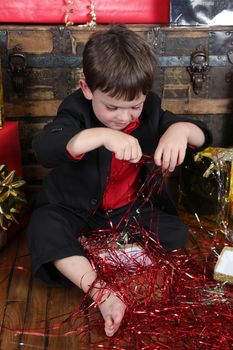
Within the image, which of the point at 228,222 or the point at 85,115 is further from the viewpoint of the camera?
the point at 228,222

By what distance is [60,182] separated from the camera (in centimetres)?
110

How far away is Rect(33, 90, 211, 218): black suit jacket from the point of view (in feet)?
3.43

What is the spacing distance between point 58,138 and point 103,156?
147mm

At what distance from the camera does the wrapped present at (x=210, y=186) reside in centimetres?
124

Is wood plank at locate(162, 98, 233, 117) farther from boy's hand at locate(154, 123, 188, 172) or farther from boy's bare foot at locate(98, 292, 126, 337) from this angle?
boy's bare foot at locate(98, 292, 126, 337)

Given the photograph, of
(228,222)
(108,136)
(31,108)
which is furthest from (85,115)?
(228,222)

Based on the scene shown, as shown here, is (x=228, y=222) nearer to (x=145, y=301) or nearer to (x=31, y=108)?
(x=145, y=301)

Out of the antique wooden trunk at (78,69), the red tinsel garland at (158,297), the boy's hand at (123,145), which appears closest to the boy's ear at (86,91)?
the boy's hand at (123,145)

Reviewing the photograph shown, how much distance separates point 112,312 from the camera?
86 cm

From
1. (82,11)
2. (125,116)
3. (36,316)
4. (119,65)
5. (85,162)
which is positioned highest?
(82,11)

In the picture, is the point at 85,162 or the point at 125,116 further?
the point at 85,162

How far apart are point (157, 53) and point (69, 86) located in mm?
283

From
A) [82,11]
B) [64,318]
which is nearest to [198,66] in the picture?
[82,11]

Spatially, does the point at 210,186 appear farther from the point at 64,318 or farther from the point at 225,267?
the point at 64,318
